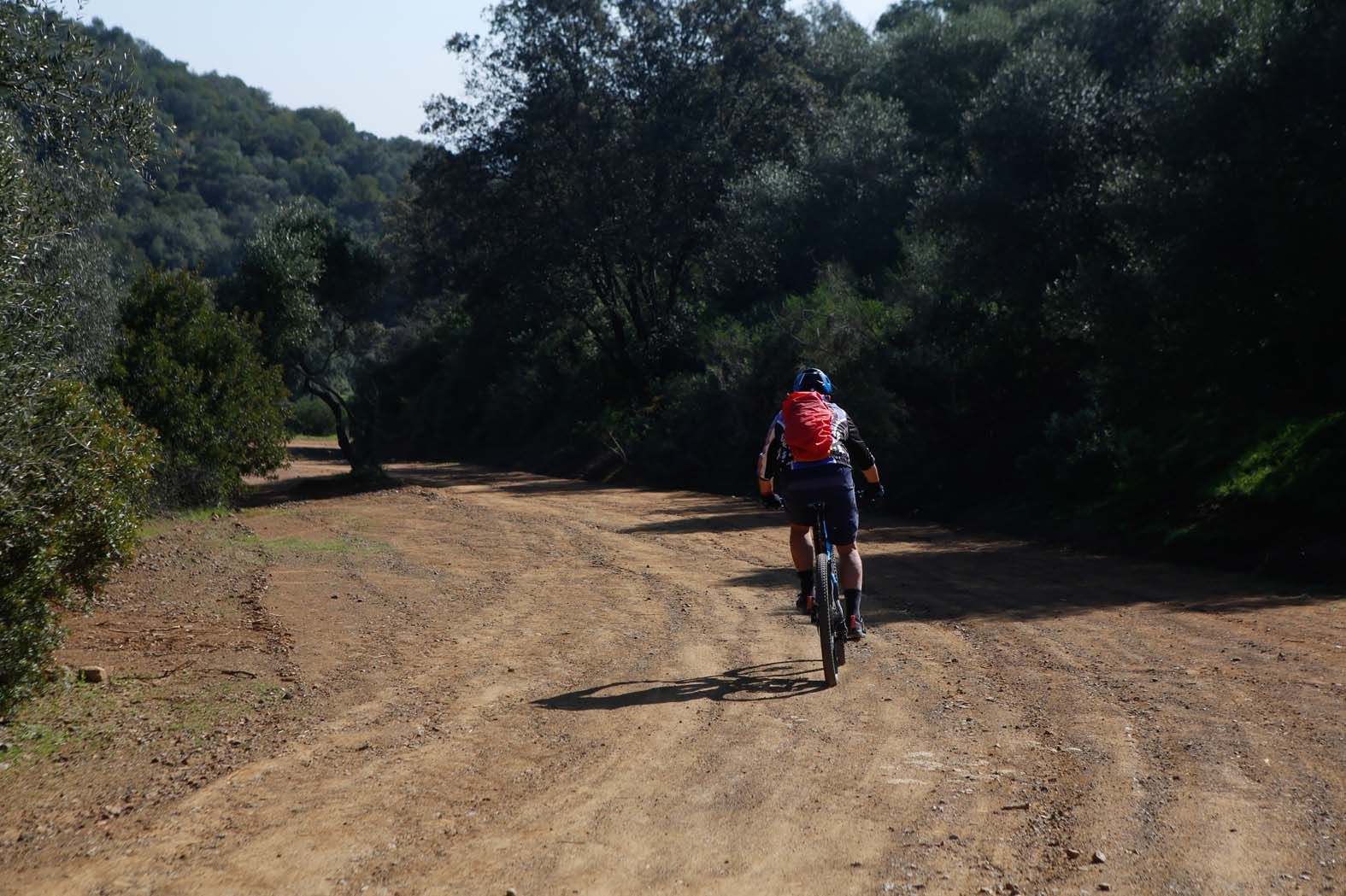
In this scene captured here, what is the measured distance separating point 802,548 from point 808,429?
0.86m

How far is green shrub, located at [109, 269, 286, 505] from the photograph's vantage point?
18344 mm

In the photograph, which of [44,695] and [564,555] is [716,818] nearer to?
[44,695]

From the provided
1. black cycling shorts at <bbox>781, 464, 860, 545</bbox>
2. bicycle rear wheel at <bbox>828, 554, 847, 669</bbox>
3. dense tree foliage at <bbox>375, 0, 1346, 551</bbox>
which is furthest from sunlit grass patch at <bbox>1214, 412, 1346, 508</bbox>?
bicycle rear wheel at <bbox>828, 554, 847, 669</bbox>

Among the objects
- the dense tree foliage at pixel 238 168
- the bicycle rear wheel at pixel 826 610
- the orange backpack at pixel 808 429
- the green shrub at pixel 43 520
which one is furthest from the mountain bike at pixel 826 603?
the dense tree foliage at pixel 238 168

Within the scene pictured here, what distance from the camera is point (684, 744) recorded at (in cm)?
595

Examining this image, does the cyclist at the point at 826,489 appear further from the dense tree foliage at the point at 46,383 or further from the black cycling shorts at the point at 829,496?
the dense tree foliage at the point at 46,383

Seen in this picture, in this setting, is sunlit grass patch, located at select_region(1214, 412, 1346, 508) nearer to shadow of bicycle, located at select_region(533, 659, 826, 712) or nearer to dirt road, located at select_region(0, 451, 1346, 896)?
dirt road, located at select_region(0, 451, 1346, 896)

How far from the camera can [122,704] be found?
6953 millimetres

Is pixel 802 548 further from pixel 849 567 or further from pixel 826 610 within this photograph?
pixel 826 610

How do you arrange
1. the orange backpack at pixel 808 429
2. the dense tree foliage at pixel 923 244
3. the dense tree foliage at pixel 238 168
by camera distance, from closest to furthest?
the orange backpack at pixel 808 429 → the dense tree foliage at pixel 923 244 → the dense tree foliage at pixel 238 168

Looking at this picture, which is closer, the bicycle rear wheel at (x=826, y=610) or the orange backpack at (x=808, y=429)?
the bicycle rear wheel at (x=826, y=610)

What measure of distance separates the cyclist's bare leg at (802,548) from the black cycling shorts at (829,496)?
20cm

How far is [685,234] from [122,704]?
27.1 meters

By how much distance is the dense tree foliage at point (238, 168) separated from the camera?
7556cm
